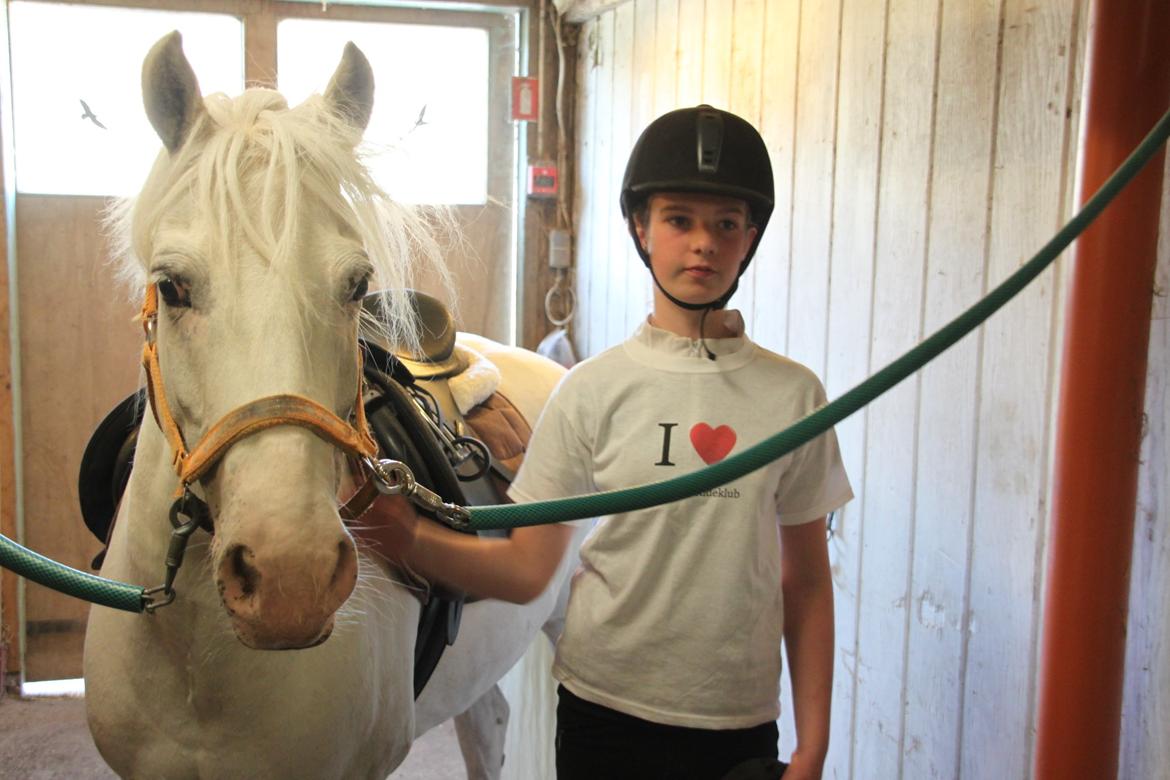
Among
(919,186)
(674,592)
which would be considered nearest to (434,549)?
(674,592)

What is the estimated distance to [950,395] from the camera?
1477 mm

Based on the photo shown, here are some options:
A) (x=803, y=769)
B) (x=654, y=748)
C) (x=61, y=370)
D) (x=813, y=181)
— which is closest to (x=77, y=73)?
(x=61, y=370)

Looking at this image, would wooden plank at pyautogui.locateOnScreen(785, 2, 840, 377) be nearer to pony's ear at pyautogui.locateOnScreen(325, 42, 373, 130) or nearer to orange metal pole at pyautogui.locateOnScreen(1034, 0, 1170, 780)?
orange metal pole at pyautogui.locateOnScreen(1034, 0, 1170, 780)

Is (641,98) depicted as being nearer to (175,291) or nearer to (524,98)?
(524,98)

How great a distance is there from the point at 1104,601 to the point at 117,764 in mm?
1203

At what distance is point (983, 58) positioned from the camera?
140 centimetres

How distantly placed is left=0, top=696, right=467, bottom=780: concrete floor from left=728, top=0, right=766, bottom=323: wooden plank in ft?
5.22

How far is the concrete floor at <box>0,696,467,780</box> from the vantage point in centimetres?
261

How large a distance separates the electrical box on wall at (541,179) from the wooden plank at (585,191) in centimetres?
9

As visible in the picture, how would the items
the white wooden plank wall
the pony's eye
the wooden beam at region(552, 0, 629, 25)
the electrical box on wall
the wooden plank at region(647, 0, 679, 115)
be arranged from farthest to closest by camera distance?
the electrical box on wall < the wooden beam at region(552, 0, 629, 25) < the wooden plank at region(647, 0, 679, 115) < the white wooden plank wall < the pony's eye

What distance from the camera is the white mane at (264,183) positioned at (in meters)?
0.83

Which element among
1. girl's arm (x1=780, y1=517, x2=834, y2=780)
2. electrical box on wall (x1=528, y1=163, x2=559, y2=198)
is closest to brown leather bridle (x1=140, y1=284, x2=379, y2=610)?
A: girl's arm (x1=780, y1=517, x2=834, y2=780)

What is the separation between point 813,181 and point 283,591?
1528 mm

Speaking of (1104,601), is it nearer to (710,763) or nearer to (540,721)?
(710,763)
